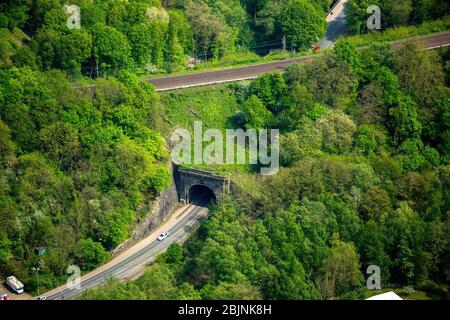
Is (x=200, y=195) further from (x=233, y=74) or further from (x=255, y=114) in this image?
(x=233, y=74)

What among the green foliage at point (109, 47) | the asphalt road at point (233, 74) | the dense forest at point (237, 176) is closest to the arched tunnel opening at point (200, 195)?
the dense forest at point (237, 176)

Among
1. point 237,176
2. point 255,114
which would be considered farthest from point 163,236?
point 255,114

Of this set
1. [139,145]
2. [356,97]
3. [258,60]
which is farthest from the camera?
[258,60]

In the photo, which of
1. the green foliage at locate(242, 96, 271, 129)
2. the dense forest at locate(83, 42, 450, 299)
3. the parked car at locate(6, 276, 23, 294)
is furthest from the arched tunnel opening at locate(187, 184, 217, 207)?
the parked car at locate(6, 276, 23, 294)

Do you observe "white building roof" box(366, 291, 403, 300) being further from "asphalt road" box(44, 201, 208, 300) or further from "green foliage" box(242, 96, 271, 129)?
"green foliage" box(242, 96, 271, 129)

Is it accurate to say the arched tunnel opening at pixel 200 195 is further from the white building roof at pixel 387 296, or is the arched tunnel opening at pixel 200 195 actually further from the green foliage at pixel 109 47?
the white building roof at pixel 387 296

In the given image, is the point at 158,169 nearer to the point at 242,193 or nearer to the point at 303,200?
the point at 242,193

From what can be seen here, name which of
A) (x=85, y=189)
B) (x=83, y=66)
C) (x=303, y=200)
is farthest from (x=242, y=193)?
(x=83, y=66)

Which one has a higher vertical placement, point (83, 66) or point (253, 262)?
point (83, 66)
